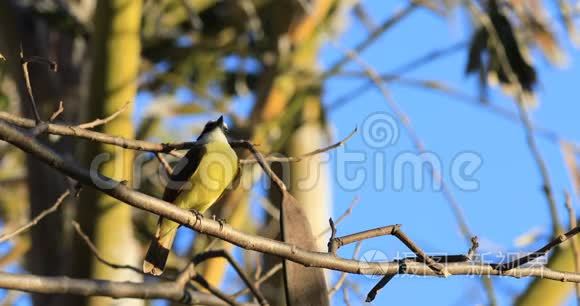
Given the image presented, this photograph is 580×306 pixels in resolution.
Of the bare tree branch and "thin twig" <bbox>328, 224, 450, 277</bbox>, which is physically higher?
"thin twig" <bbox>328, 224, 450, 277</bbox>

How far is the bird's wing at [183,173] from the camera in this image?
4.08 meters

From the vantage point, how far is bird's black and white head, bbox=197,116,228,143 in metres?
4.50

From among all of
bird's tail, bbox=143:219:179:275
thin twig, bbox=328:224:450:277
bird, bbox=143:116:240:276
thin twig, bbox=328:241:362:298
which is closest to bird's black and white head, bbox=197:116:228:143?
bird, bbox=143:116:240:276

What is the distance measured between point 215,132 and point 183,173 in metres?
0.59

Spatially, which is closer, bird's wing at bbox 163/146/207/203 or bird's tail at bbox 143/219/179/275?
bird's tail at bbox 143/219/179/275

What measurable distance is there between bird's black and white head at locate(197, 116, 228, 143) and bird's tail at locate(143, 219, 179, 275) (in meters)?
0.51

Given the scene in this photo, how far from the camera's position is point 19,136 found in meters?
2.35

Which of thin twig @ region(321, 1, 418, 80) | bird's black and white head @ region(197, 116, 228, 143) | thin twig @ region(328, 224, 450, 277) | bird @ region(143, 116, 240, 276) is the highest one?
thin twig @ region(321, 1, 418, 80)

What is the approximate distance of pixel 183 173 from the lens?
4.10 m

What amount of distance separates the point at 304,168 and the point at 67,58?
6.06ft

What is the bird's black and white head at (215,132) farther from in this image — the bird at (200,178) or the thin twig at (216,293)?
the thin twig at (216,293)

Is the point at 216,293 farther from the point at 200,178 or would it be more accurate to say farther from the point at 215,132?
the point at 215,132

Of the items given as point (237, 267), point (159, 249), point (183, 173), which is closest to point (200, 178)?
point (183, 173)

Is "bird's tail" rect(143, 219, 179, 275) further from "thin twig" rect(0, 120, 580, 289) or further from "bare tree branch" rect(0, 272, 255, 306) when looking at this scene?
"thin twig" rect(0, 120, 580, 289)
